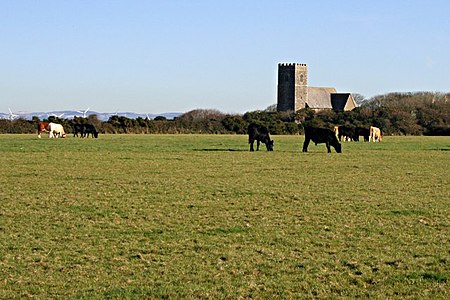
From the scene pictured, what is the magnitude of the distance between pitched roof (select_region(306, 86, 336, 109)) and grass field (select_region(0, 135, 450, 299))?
128 m

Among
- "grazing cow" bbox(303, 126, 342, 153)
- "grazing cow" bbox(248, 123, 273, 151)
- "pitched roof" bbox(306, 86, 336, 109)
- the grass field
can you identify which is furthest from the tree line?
the grass field

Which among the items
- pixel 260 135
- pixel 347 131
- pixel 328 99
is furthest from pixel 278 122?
pixel 328 99

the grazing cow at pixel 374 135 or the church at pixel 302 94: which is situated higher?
the church at pixel 302 94

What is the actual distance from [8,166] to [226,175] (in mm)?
6668

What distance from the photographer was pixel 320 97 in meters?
146

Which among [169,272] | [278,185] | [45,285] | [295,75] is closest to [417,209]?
[278,185]

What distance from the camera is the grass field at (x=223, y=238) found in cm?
670

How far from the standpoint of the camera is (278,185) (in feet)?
51.2

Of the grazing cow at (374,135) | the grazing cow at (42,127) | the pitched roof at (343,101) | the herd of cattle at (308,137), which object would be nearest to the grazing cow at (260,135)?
the herd of cattle at (308,137)

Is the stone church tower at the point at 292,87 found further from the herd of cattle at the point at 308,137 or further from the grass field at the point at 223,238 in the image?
the grass field at the point at 223,238

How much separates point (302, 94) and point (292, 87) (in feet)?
7.77

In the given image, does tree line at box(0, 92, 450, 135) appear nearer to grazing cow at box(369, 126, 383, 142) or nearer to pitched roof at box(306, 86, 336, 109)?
grazing cow at box(369, 126, 383, 142)

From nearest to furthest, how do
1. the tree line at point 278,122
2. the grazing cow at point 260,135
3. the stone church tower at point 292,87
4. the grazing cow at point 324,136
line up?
the grazing cow at point 324,136 → the grazing cow at point 260,135 → the tree line at point 278,122 → the stone church tower at point 292,87

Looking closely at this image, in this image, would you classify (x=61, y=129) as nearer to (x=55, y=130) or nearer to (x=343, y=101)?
(x=55, y=130)
